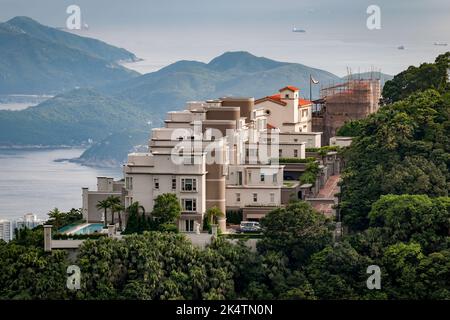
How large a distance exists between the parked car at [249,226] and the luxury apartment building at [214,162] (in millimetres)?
616

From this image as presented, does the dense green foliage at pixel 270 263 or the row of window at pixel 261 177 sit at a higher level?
the row of window at pixel 261 177

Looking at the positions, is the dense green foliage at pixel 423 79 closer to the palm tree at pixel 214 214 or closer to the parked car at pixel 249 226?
the parked car at pixel 249 226

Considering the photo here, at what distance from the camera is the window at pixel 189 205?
47719 mm

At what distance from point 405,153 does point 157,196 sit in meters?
7.74

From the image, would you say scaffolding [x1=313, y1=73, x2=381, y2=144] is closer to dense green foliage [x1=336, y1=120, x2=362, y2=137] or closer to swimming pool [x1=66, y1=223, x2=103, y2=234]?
dense green foliage [x1=336, y1=120, x2=362, y2=137]

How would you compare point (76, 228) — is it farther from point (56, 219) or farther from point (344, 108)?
point (344, 108)

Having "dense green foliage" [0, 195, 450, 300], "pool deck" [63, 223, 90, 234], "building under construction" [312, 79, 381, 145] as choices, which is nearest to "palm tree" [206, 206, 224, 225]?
"dense green foliage" [0, 195, 450, 300]

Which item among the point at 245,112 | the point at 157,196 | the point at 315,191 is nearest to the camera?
the point at 157,196

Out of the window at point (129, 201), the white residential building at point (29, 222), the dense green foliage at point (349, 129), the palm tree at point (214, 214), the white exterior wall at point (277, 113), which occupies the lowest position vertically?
the white residential building at point (29, 222)

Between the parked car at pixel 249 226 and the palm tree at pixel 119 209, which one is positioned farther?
the palm tree at pixel 119 209

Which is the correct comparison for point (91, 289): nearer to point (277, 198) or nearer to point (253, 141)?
point (277, 198)

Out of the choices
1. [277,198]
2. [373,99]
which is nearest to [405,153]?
[277,198]

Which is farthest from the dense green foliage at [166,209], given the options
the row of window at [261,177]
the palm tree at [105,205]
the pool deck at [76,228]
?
the row of window at [261,177]
